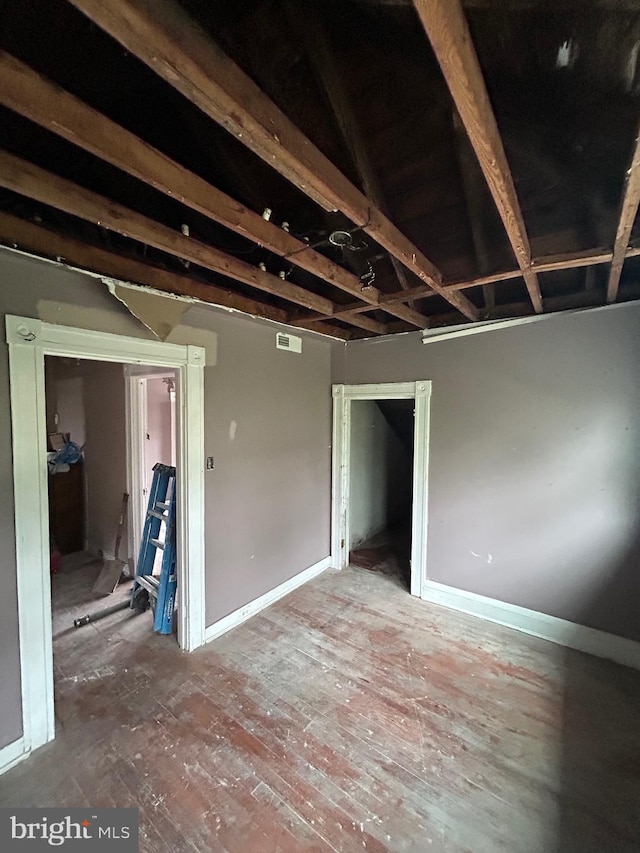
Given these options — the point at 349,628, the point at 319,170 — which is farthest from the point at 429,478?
the point at 319,170

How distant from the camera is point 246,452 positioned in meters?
2.88

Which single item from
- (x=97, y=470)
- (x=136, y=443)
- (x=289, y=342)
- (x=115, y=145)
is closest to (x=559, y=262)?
(x=115, y=145)

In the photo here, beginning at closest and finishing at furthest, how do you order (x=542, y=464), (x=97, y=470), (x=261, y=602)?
(x=542, y=464) → (x=261, y=602) → (x=97, y=470)

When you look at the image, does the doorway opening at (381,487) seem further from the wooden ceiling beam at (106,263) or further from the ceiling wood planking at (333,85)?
the ceiling wood planking at (333,85)

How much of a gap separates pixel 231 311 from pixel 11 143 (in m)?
1.38

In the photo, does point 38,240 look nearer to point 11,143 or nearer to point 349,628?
point 11,143

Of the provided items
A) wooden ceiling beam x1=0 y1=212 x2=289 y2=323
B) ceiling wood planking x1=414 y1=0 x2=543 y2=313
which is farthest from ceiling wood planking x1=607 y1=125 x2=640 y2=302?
wooden ceiling beam x1=0 y1=212 x2=289 y2=323

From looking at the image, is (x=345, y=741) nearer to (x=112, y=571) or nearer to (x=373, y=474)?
(x=112, y=571)

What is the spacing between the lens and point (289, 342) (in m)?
3.22

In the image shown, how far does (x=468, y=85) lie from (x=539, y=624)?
3258mm

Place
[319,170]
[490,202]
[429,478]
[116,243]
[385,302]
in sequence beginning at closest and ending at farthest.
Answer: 1. [319,170]
2. [490,202]
3. [116,243]
4. [385,302]
5. [429,478]

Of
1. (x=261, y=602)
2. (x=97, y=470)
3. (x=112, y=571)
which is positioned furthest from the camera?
(x=97, y=470)

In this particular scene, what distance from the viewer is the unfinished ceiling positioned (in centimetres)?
90

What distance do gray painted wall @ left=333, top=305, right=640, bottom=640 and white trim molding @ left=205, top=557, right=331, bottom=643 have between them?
118 cm
